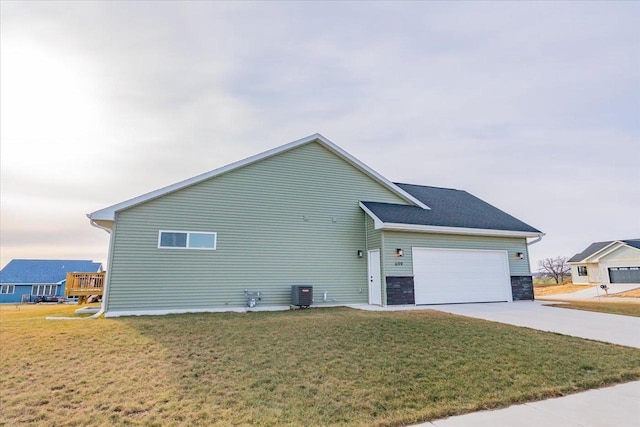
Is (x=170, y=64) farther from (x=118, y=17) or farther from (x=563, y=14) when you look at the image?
(x=563, y=14)

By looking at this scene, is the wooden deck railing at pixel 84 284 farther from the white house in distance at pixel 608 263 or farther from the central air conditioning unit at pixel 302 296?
the white house in distance at pixel 608 263

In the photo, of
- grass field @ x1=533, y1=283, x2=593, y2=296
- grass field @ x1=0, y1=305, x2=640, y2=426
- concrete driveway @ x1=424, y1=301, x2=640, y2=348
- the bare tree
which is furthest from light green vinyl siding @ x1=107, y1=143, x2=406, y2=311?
the bare tree

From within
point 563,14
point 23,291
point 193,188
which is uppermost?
point 563,14

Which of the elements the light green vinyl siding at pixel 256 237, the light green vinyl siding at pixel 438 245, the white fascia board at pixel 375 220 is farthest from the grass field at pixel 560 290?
the light green vinyl siding at pixel 256 237

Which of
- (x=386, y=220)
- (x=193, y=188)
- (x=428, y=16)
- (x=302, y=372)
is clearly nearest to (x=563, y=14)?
(x=428, y=16)

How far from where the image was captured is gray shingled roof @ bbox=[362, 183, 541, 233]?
12461 millimetres

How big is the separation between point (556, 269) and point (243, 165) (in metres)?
46.9

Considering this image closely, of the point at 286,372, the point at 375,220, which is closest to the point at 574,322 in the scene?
the point at 375,220

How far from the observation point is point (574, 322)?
27.8ft

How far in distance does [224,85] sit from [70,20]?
4045mm

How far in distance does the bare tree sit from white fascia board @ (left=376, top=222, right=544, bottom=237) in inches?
1432

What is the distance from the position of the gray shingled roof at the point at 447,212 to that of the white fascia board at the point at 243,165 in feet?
2.81

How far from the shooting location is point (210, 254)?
1077 centimetres

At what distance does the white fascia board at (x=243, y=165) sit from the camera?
31.9 feet
